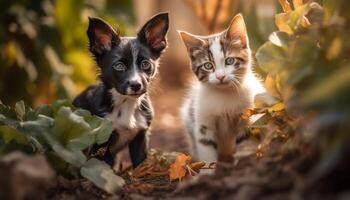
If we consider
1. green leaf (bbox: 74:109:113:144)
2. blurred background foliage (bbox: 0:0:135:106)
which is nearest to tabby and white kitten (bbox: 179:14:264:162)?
green leaf (bbox: 74:109:113:144)

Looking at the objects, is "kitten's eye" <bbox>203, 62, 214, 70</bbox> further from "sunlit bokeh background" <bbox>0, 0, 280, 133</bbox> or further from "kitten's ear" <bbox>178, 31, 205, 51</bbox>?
"sunlit bokeh background" <bbox>0, 0, 280, 133</bbox>

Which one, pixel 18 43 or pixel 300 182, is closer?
pixel 300 182

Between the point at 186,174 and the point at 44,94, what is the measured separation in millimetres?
3983

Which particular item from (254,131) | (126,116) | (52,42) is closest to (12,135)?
(126,116)

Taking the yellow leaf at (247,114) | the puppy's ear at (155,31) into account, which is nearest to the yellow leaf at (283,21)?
the yellow leaf at (247,114)

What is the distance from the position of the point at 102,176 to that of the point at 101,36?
1274mm

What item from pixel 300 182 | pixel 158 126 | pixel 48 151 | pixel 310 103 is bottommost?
pixel 158 126

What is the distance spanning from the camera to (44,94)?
7.91m

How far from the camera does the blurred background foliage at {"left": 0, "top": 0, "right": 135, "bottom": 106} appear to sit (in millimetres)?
7695

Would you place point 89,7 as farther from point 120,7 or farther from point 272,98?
point 272,98

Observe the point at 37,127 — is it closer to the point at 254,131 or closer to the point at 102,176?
the point at 102,176

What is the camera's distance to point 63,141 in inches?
156

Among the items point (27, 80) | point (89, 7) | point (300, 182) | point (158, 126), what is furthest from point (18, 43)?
point (300, 182)

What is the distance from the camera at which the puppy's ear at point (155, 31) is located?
487cm
